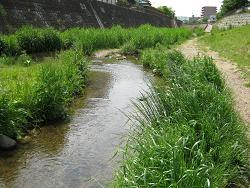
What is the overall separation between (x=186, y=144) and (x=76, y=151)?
302cm

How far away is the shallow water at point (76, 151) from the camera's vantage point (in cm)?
658

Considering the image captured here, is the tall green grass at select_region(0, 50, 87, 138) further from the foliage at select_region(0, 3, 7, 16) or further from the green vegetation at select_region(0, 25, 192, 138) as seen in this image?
the foliage at select_region(0, 3, 7, 16)

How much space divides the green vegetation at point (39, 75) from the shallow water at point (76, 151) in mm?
425

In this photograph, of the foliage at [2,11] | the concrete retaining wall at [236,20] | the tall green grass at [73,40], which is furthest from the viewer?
the concrete retaining wall at [236,20]

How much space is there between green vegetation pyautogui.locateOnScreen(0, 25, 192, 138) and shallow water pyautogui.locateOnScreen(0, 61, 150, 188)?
42cm

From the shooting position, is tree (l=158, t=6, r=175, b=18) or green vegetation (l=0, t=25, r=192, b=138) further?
tree (l=158, t=6, r=175, b=18)

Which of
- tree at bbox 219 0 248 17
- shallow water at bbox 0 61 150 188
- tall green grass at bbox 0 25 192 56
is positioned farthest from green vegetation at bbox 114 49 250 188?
tree at bbox 219 0 248 17

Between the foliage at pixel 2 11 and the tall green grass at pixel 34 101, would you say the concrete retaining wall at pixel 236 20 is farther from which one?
the tall green grass at pixel 34 101

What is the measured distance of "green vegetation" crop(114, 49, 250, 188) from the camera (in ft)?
15.3

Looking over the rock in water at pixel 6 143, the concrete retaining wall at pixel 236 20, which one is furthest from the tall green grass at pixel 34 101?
the concrete retaining wall at pixel 236 20

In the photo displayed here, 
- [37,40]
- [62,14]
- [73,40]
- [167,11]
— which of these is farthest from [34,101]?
[167,11]

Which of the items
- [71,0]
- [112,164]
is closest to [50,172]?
[112,164]

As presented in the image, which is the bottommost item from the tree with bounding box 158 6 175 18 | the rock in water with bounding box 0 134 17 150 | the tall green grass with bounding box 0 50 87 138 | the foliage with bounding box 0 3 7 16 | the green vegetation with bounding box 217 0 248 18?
the tree with bounding box 158 6 175 18

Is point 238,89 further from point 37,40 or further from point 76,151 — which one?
point 37,40
